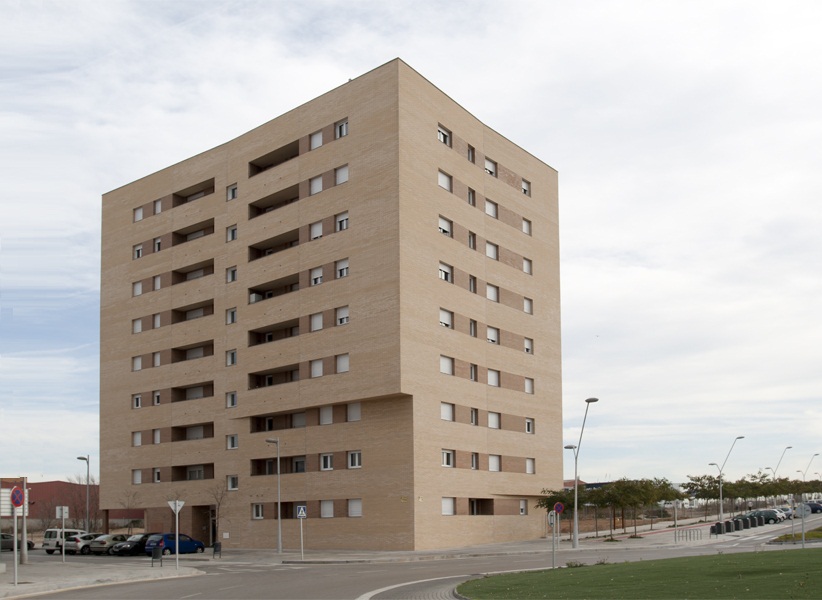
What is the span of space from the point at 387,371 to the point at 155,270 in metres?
28.1

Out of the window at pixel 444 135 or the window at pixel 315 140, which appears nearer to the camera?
the window at pixel 444 135

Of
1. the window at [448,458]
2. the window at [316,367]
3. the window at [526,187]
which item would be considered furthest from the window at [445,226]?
the window at [448,458]

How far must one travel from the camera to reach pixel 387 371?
53219 millimetres

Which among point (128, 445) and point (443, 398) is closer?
point (443, 398)

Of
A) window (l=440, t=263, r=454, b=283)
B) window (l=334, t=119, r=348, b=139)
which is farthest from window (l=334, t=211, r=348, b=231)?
window (l=440, t=263, r=454, b=283)

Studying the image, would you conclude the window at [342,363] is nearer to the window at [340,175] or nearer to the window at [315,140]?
the window at [340,175]

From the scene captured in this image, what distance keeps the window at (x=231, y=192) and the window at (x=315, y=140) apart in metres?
8.68

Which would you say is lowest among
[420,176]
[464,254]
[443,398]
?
[443,398]

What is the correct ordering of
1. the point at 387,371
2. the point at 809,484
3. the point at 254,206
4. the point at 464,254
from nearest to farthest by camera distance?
the point at 387,371, the point at 464,254, the point at 254,206, the point at 809,484

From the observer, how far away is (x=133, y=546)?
58.1 metres

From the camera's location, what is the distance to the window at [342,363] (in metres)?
56.0

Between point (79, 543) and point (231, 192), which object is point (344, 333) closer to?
point (231, 192)

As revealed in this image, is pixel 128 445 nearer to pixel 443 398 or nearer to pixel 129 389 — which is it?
pixel 129 389

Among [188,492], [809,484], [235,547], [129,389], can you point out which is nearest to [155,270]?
[129,389]
